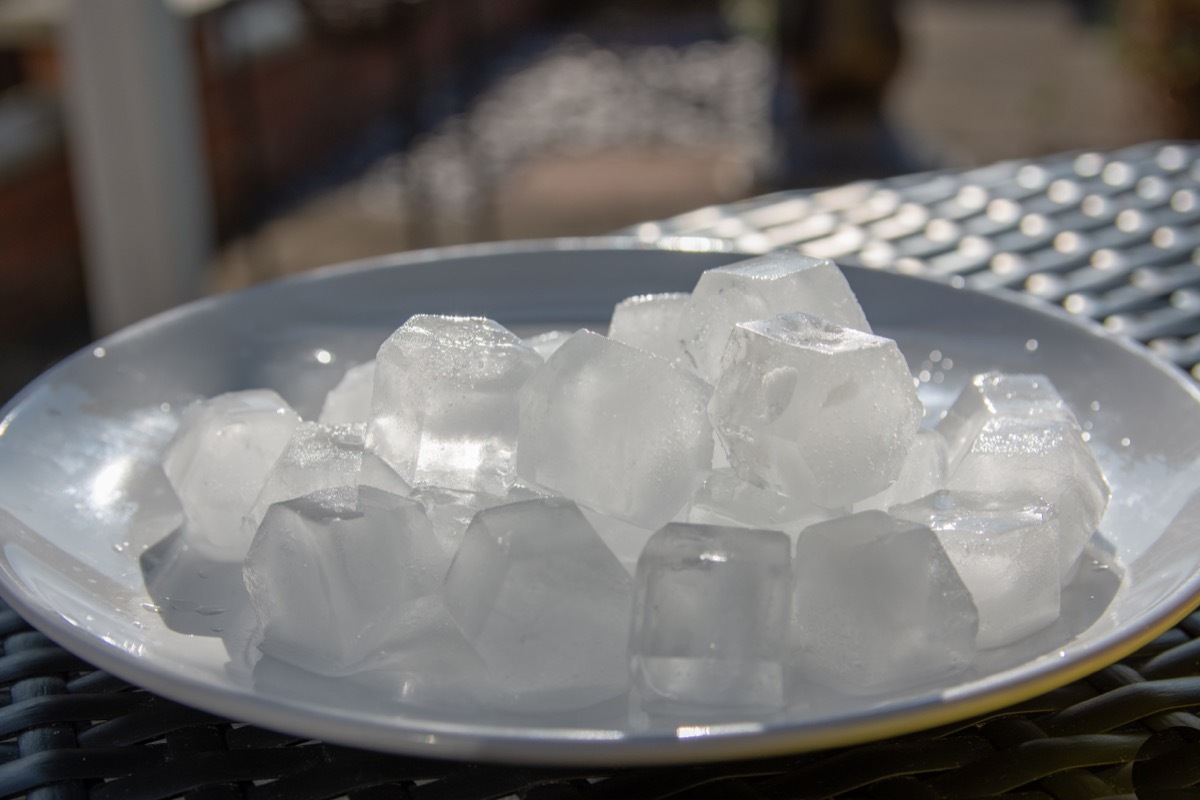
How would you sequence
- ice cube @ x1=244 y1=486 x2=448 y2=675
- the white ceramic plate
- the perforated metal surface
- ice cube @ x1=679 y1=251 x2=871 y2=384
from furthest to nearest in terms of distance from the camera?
the perforated metal surface → ice cube @ x1=679 y1=251 x2=871 y2=384 → ice cube @ x1=244 y1=486 x2=448 y2=675 → the white ceramic plate

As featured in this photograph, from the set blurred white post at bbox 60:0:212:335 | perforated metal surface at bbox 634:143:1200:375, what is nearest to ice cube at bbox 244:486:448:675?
perforated metal surface at bbox 634:143:1200:375

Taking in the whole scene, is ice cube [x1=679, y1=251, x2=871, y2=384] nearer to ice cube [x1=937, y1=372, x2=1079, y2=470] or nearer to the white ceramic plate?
ice cube [x1=937, y1=372, x2=1079, y2=470]

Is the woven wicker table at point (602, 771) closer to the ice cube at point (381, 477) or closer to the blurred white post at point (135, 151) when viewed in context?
the ice cube at point (381, 477)

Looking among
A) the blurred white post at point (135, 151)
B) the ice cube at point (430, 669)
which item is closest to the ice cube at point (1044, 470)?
the ice cube at point (430, 669)

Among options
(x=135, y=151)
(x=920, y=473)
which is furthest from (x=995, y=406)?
(x=135, y=151)

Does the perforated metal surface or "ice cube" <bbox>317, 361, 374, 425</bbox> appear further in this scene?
the perforated metal surface

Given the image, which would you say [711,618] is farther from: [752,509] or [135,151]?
[135,151]
